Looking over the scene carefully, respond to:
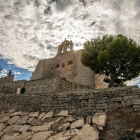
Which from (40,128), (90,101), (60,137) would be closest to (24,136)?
(40,128)

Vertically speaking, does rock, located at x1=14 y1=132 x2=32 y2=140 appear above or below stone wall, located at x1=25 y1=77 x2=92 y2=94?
below

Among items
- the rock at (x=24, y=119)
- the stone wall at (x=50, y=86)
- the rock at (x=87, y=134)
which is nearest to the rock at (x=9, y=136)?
the rock at (x=24, y=119)

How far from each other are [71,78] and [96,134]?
1695 centimetres

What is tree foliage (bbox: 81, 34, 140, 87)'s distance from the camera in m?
9.71

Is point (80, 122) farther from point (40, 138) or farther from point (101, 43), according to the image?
point (101, 43)

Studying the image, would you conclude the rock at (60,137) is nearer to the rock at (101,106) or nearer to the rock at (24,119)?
the rock at (101,106)

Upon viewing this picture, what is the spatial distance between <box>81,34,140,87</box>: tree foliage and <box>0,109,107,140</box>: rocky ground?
7.08 metres

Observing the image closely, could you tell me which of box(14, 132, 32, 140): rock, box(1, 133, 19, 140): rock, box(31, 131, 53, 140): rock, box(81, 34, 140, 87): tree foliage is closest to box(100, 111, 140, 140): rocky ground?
box(31, 131, 53, 140): rock

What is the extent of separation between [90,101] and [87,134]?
166 cm

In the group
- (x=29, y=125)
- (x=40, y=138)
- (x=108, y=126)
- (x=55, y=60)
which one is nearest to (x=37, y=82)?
(x=29, y=125)

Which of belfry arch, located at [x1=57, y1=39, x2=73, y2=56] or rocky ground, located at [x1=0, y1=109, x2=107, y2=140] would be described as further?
belfry arch, located at [x1=57, y1=39, x2=73, y2=56]

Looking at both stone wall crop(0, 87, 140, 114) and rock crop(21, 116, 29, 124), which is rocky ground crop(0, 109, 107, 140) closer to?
rock crop(21, 116, 29, 124)

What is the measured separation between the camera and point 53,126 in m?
4.05

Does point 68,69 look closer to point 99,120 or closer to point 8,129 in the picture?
point 8,129
